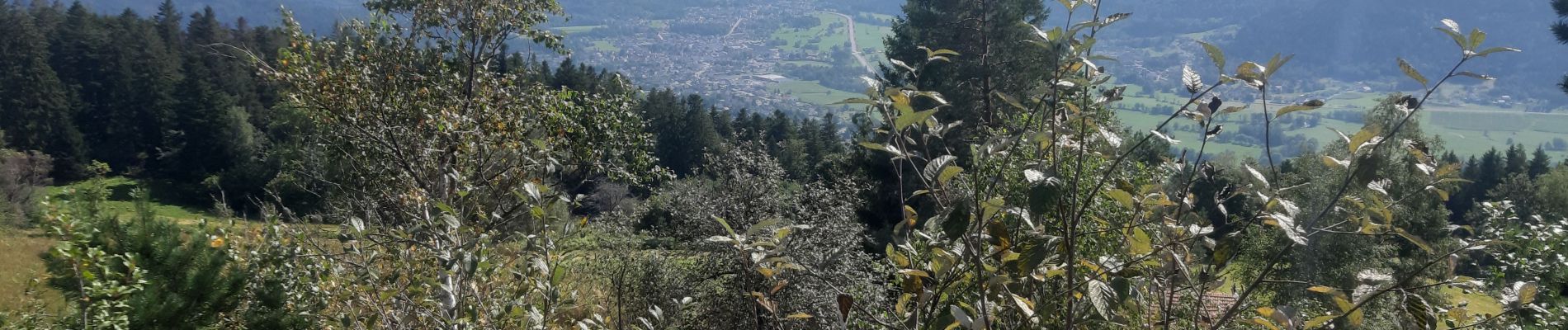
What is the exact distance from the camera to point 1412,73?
1.63 metres

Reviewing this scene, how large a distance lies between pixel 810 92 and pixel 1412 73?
75.0 m

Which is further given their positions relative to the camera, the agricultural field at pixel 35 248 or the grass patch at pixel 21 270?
the grass patch at pixel 21 270

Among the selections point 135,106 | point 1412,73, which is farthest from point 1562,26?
point 135,106

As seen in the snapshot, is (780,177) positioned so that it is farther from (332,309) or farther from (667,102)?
(667,102)

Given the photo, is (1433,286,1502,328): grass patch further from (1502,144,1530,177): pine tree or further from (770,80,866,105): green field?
(770,80,866,105): green field

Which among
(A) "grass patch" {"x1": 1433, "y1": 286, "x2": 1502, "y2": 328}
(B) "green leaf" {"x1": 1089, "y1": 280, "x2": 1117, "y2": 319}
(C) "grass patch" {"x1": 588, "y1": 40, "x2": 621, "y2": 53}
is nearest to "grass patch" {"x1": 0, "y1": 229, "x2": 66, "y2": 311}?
(B) "green leaf" {"x1": 1089, "y1": 280, "x2": 1117, "y2": 319}

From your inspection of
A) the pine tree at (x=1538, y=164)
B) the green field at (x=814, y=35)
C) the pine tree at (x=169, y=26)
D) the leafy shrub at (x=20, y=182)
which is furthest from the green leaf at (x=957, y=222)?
the green field at (x=814, y=35)

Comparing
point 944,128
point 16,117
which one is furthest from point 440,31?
point 16,117

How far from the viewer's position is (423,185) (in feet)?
20.4

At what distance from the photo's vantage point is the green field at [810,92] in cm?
7256

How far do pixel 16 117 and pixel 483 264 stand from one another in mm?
53250

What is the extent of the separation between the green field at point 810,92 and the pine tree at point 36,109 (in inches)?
1789

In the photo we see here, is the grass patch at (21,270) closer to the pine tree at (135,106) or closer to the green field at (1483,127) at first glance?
the pine tree at (135,106)

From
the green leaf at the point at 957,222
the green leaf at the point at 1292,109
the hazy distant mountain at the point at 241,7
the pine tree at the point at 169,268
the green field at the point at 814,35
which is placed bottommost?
the green field at the point at 814,35
